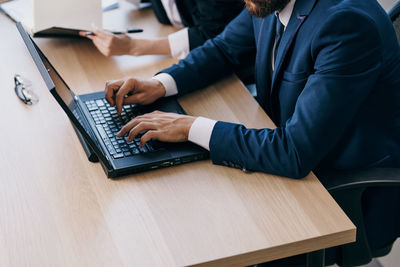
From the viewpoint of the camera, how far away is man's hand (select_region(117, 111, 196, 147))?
1161 mm

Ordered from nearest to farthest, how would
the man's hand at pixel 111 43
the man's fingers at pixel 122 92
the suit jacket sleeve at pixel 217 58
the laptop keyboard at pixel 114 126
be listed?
the laptop keyboard at pixel 114 126, the man's fingers at pixel 122 92, the suit jacket sleeve at pixel 217 58, the man's hand at pixel 111 43

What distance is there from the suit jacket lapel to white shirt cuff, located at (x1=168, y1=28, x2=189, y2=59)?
0.44m

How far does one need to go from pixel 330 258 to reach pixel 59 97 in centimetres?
84

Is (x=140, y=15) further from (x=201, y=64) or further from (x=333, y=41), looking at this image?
(x=333, y=41)

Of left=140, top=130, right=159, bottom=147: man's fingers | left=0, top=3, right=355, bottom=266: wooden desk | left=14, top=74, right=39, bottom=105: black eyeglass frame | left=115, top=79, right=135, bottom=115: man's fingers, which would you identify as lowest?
left=0, top=3, right=355, bottom=266: wooden desk

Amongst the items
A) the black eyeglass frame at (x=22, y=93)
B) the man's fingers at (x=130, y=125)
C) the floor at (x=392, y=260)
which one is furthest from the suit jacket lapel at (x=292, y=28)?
the floor at (x=392, y=260)

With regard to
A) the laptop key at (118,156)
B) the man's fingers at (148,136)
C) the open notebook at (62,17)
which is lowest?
the laptop key at (118,156)

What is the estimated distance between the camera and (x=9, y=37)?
5.28 ft

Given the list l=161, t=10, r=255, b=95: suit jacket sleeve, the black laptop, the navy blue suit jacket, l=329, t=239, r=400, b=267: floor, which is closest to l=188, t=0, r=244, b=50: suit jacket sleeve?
l=161, t=10, r=255, b=95: suit jacket sleeve

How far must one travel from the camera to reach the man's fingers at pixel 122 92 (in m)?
1.28

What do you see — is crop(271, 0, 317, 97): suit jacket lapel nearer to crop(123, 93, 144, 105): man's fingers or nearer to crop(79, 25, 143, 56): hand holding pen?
crop(123, 93, 144, 105): man's fingers

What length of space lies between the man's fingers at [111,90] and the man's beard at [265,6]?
16.2 inches

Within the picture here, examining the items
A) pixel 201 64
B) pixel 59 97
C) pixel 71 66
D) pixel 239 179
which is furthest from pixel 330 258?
pixel 71 66

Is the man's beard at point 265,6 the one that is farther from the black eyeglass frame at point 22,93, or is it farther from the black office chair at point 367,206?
the black eyeglass frame at point 22,93
